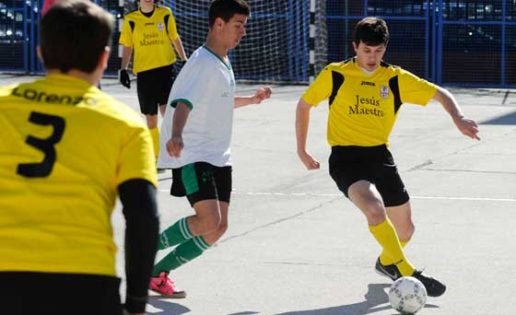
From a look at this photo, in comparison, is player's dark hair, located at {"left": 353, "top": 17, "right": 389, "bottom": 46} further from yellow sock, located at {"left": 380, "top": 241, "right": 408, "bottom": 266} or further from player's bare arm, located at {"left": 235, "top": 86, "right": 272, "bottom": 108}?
yellow sock, located at {"left": 380, "top": 241, "right": 408, "bottom": 266}

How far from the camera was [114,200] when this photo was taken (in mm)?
3484

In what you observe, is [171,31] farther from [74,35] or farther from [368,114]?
[74,35]

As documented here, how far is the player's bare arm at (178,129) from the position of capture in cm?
639

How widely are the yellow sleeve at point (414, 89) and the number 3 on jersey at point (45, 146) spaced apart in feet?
14.5

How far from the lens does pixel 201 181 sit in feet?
22.7

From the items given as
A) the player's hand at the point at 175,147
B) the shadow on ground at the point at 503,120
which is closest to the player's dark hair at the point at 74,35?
the player's hand at the point at 175,147

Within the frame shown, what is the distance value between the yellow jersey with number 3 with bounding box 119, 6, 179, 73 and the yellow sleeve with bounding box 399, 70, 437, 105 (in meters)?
6.13

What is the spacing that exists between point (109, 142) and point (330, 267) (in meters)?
4.86

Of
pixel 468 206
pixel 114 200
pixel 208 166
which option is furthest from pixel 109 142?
pixel 468 206

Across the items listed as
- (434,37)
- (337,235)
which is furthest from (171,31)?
(434,37)

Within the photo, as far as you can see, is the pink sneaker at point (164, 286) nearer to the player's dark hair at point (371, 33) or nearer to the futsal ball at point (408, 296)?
the futsal ball at point (408, 296)

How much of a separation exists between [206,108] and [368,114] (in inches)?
43.1

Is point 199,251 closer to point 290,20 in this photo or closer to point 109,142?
point 109,142

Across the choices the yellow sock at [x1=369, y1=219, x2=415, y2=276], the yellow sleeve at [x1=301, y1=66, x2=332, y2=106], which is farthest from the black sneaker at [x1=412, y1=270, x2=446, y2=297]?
the yellow sleeve at [x1=301, y1=66, x2=332, y2=106]
